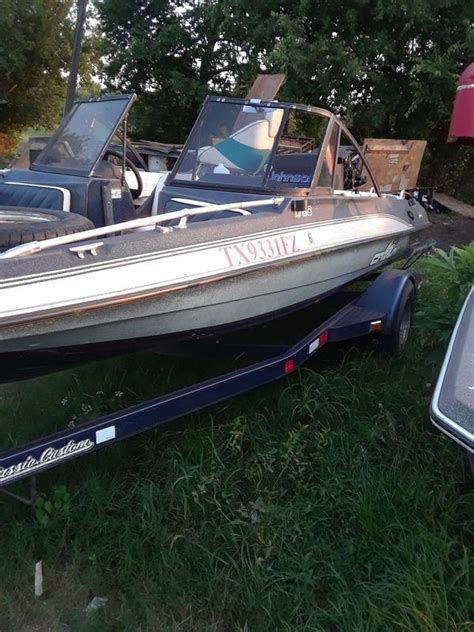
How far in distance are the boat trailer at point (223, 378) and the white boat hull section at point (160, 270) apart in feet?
1.25

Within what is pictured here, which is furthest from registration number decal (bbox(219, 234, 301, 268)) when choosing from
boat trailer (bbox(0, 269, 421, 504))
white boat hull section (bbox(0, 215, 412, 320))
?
boat trailer (bbox(0, 269, 421, 504))

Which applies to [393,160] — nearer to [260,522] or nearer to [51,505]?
[260,522]

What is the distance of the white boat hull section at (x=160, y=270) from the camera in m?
2.29

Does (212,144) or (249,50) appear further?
(249,50)

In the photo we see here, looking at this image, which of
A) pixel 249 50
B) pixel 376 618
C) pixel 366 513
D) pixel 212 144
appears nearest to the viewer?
pixel 376 618

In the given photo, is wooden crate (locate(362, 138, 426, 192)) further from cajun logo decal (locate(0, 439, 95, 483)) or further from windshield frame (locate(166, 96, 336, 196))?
cajun logo decal (locate(0, 439, 95, 483))

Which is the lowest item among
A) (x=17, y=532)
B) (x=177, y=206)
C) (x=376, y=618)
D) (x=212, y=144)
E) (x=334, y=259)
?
(x=17, y=532)

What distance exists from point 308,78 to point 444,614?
9.64 metres

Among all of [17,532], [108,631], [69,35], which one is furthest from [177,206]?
[69,35]

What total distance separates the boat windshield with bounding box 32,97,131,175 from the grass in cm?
162

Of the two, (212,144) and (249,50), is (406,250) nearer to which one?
(212,144)

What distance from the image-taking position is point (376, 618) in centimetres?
224

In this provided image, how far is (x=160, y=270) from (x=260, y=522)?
1.20 m

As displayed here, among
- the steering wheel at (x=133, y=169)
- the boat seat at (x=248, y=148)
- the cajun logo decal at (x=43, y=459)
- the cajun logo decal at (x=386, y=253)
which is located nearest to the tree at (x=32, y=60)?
the steering wheel at (x=133, y=169)
